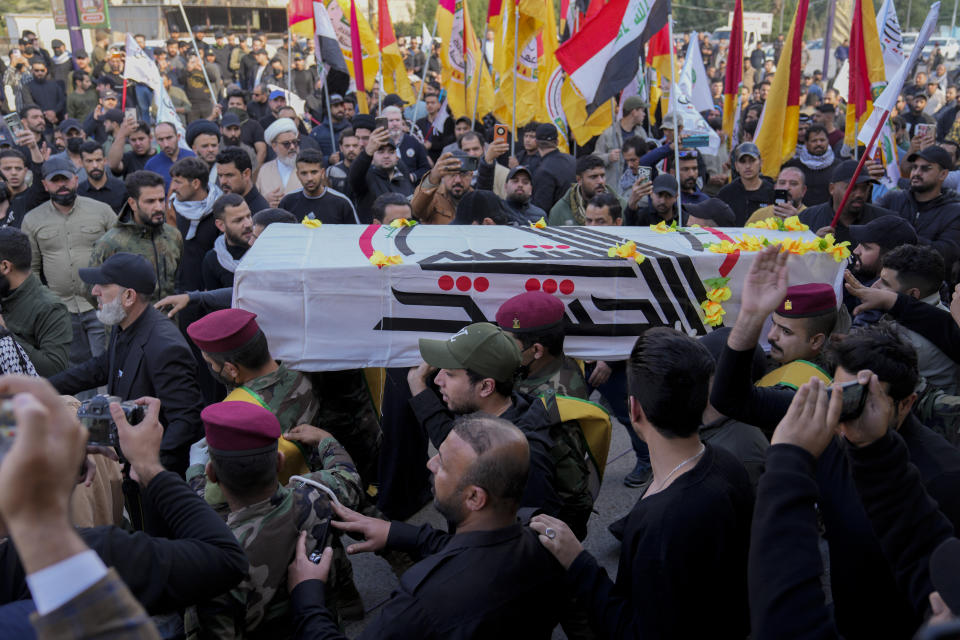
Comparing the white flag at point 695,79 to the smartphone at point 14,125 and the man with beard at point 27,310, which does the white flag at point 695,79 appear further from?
the smartphone at point 14,125

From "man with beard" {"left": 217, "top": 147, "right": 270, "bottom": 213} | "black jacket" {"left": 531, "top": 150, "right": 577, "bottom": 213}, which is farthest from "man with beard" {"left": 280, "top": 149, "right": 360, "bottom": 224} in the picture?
"black jacket" {"left": 531, "top": 150, "right": 577, "bottom": 213}

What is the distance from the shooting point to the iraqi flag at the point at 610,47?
240 inches

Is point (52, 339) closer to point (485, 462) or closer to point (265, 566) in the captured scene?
point (265, 566)

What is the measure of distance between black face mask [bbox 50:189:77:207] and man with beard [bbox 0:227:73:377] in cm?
211

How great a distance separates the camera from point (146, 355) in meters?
3.96

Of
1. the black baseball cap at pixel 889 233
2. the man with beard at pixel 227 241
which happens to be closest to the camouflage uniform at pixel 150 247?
the man with beard at pixel 227 241

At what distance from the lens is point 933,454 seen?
2586 mm

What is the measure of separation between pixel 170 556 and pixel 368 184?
6.09 metres

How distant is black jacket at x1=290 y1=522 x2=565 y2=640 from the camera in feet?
7.28

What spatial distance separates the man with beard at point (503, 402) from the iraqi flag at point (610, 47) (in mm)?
3565

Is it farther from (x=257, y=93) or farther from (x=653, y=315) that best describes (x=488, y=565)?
(x=257, y=93)

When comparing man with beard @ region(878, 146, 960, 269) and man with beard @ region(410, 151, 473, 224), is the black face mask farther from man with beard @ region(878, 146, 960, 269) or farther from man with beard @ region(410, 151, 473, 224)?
man with beard @ region(878, 146, 960, 269)

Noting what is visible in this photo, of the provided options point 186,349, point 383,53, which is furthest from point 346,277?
point 383,53

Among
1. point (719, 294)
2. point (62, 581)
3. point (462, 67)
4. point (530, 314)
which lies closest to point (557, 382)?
point (530, 314)
